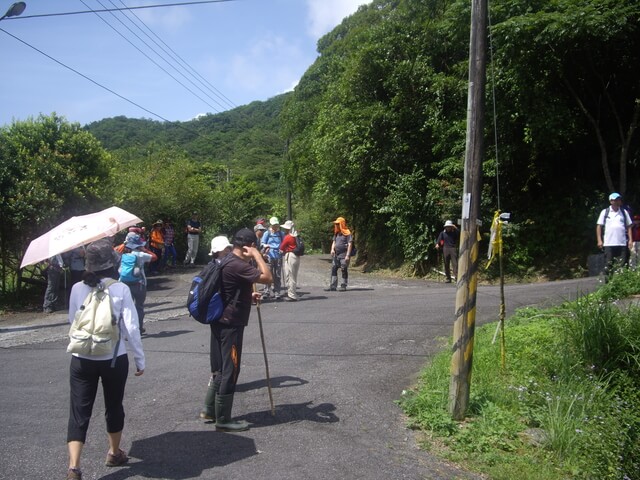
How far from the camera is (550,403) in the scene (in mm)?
5660

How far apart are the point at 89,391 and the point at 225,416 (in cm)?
129

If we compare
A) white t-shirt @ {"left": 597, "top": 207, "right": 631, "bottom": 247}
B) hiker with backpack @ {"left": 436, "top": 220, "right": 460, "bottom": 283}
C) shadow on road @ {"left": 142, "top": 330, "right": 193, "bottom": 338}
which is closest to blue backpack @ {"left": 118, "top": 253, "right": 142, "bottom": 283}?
shadow on road @ {"left": 142, "top": 330, "right": 193, "bottom": 338}

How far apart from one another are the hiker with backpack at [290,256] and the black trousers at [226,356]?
7.26 metres

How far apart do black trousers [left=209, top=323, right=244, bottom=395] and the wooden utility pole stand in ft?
6.98

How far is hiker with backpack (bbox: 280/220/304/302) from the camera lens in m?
12.5

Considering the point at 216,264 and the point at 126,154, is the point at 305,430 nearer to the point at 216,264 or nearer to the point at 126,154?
the point at 216,264

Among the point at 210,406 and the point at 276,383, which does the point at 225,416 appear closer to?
the point at 210,406

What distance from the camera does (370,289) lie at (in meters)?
15.0

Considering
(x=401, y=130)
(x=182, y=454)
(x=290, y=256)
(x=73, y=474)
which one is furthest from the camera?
(x=401, y=130)

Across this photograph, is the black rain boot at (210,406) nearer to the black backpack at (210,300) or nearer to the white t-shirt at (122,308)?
the black backpack at (210,300)

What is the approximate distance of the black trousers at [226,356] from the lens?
516 cm

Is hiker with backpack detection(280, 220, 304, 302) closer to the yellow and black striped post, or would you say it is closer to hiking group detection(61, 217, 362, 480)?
hiking group detection(61, 217, 362, 480)

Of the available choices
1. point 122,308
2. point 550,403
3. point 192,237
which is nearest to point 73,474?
point 122,308

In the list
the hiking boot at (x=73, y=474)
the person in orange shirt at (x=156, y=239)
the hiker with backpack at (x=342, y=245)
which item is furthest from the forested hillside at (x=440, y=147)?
the hiking boot at (x=73, y=474)
